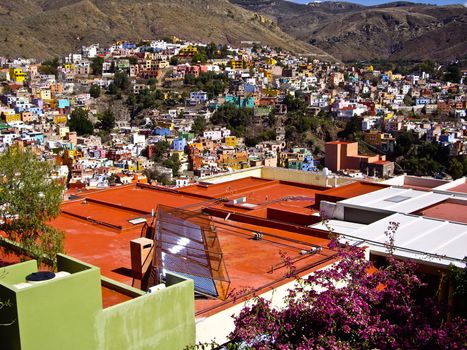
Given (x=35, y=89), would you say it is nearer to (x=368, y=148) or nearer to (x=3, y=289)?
(x=368, y=148)

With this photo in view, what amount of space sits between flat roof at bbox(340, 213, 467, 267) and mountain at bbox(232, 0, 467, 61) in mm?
102362

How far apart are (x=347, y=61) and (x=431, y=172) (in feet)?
263

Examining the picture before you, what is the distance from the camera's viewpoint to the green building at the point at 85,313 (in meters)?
3.93

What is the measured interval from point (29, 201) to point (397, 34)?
133 metres

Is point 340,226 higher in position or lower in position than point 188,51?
lower

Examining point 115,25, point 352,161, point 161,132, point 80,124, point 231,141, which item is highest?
point 115,25

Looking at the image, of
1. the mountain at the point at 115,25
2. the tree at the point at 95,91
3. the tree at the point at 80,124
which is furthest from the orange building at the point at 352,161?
the mountain at the point at 115,25

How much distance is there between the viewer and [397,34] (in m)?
128

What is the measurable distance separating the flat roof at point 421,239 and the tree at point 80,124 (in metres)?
41.5

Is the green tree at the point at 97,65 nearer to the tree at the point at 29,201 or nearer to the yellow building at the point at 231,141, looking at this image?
the yellow building at the point at 231,141

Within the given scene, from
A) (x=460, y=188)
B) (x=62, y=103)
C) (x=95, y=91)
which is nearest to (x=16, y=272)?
(x=460, y=188)

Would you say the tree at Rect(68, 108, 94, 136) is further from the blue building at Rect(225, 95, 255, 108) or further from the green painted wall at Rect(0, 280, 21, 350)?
the green painted wall at Rect(0, 280, 21, 350)

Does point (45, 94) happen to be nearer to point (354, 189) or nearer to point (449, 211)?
point (354, 189)

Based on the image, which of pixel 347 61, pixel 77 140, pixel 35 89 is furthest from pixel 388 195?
pixel 347 61
